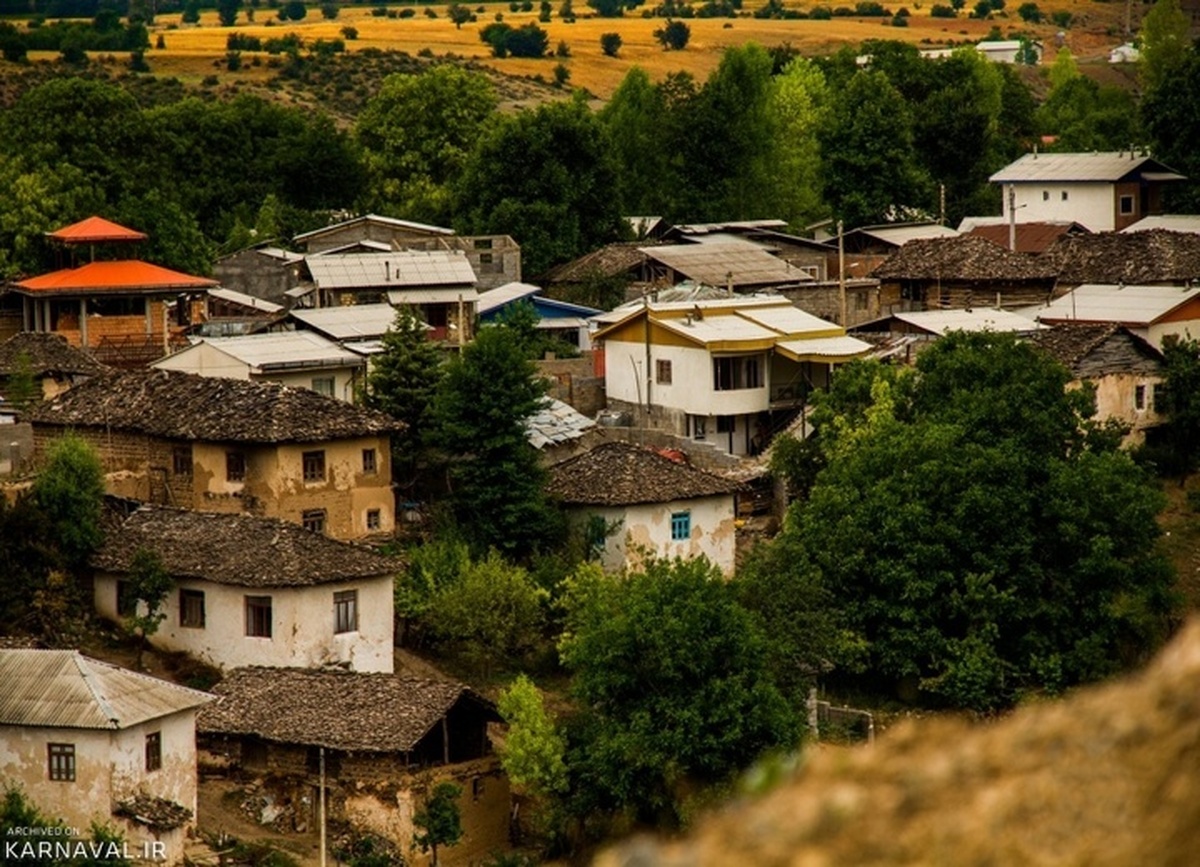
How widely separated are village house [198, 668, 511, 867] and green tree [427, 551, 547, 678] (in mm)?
3627

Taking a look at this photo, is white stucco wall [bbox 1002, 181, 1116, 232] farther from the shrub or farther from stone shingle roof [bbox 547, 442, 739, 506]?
the shrub

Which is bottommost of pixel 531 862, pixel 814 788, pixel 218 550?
pixel 531 862

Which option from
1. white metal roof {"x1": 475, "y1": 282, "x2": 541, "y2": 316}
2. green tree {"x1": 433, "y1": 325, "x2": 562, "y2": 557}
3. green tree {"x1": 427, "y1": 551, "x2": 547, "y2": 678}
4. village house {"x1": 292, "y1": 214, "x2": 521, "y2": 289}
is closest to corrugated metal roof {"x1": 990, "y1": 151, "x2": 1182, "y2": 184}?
village house {"x1": 292, "y1": 214, "x2": 521, "y2": 289}

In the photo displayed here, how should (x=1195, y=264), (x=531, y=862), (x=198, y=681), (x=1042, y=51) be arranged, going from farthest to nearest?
(x=1042, y=51), (x=1195, y=264), (x=198, y=681), (x=531, y=862)

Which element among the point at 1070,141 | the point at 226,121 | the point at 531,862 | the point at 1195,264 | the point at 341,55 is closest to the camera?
the point at 531,862

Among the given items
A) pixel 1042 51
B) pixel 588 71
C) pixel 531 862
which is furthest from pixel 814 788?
pixel 1042 51

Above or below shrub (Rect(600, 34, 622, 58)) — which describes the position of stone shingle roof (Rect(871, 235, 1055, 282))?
below

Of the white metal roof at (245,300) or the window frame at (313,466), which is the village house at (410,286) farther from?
the window frame at (313,466)

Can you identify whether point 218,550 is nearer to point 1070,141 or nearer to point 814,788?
point 814,788

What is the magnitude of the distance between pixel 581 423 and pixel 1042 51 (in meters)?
107

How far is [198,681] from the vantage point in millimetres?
34250

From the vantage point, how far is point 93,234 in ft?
168

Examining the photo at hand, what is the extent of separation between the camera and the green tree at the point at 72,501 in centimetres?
3538

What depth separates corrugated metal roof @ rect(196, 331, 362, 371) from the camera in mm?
44406
